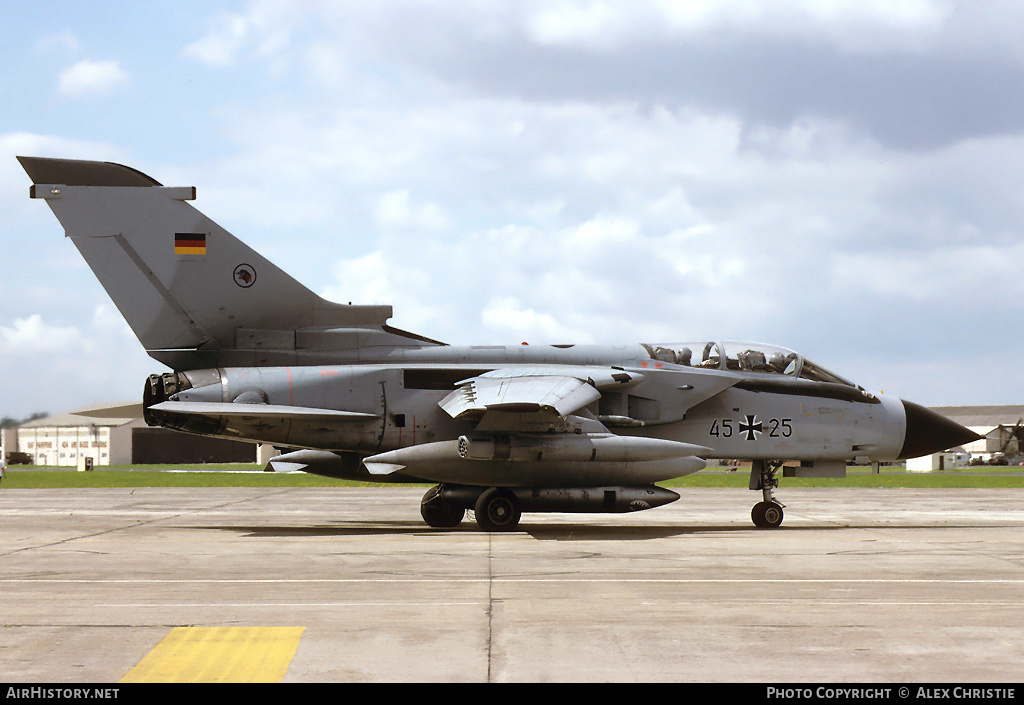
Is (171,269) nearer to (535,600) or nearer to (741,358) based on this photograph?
(741,358)

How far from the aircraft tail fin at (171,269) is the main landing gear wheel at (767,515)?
8842mm

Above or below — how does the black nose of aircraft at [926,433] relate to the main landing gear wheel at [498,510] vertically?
above

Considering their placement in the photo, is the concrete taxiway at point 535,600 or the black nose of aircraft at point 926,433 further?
the black nose of aircraft at point 926,433

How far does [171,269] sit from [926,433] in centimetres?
1397

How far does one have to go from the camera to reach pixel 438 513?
58.5ft

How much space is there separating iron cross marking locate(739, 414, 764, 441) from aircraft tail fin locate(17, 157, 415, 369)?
26.8ft

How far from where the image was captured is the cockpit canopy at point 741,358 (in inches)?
707

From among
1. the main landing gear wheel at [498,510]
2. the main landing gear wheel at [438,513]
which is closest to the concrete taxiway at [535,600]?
the main landing gear wheel at [438,513]

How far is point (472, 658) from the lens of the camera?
19.6 feet

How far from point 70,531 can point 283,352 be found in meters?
4.62

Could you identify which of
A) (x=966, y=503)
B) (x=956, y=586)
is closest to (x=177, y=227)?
(x=956, y=586)

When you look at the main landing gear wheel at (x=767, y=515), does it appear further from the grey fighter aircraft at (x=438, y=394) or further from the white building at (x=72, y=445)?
the white building at (x=72, y=445)

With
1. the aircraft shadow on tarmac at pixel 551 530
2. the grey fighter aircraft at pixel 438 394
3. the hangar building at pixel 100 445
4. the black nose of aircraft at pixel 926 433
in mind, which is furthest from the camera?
the hangar building at pixel 100 445

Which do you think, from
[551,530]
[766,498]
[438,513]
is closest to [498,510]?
[551,530]
